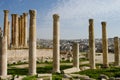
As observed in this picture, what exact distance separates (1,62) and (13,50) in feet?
67.7

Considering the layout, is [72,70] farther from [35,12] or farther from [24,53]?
[24,53]

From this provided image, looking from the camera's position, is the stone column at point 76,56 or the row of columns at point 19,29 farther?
the row of columns at point 19,29

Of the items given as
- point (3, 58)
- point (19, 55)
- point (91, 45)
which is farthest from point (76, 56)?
Result: point (19, 55)

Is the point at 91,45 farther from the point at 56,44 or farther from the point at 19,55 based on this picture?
the point at 19,55

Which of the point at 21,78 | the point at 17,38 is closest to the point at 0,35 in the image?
the point at 21,78

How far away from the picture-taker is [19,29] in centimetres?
5353

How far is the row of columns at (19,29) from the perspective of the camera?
51.6m

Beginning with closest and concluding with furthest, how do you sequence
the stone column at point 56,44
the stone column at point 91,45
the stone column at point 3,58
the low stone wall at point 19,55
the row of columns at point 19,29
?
the stone column at point 3,58, the stone column at point 56,44, the stone column at point 91,45, the low stone wall at point 19,55, the row of columns at point 19,29

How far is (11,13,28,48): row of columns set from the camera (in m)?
51.6

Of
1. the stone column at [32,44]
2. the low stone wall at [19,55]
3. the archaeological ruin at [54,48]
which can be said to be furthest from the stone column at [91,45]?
the low stone wall at [19,55]

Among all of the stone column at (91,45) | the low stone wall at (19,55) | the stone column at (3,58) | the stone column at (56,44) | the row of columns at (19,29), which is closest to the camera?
the stone column at (3,58)

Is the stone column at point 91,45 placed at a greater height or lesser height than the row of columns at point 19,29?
lesser

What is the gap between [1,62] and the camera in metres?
25.1

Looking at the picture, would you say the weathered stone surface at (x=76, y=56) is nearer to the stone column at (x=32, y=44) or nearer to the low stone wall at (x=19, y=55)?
the stone column at (x=32, y=44)
